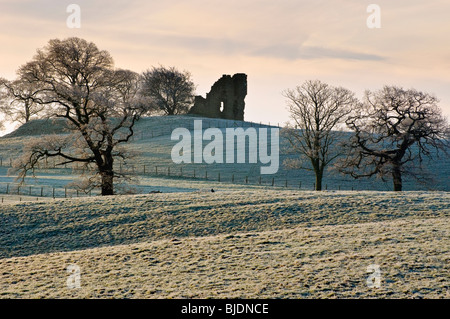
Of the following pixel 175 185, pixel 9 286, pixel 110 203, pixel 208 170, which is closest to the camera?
pixel 9 286

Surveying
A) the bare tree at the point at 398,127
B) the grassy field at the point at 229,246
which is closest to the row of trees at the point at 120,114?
the bare tree at the point at 398,127

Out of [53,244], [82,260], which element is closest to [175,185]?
[53,244]

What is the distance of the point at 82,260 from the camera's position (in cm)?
1502

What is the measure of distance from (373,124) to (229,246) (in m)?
25.7

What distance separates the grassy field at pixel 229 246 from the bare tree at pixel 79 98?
5949 millimetres

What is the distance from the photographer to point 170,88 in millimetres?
99000

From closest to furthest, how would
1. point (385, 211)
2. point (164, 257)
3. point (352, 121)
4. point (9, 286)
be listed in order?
point (9, 286)
point (164, 257)
point (385, 211)
point (352, 121)

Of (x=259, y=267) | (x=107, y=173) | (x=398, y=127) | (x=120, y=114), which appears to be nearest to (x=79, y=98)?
(x=120, y=114)

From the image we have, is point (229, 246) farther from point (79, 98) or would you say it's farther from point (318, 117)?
point (318, 117)

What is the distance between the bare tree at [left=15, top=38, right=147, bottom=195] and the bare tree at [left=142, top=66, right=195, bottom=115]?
62.8 meters

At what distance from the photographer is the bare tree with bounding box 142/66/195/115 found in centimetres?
9644

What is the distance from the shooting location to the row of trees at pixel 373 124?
36.1 metres

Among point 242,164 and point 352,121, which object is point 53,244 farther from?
point 242,164
